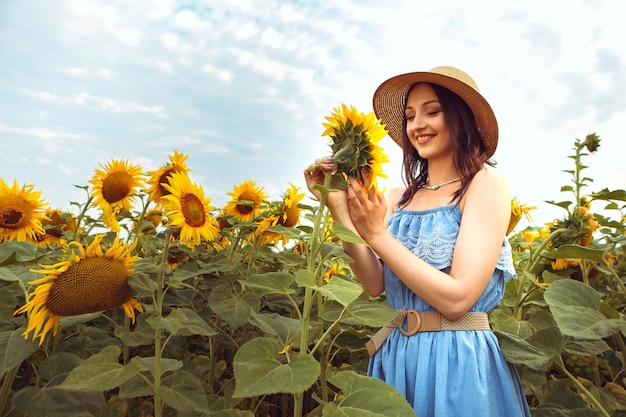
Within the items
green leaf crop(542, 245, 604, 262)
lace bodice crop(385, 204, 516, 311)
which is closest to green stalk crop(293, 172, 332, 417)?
lace bodice crop(385, 204, 516, 311)

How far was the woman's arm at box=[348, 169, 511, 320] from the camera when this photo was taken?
1.69 m

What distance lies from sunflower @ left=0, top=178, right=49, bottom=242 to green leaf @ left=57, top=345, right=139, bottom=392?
1.62 metres

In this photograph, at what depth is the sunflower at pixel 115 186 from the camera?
9.53 feet

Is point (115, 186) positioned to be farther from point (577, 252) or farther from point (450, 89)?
point (577, 252)

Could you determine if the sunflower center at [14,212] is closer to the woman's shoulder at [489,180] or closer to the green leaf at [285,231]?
the green leaf at [285,231]

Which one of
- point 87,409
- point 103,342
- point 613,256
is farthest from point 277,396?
point 613,256

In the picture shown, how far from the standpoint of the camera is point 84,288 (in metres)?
1.72

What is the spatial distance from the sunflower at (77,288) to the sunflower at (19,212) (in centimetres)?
142

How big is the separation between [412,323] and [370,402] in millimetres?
484

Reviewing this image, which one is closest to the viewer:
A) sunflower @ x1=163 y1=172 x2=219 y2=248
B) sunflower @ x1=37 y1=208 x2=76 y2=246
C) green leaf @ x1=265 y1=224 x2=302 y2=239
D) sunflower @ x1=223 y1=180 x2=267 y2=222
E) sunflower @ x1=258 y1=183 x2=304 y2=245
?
green leaf @ x1=265 y1=224 x2=302 y2=239

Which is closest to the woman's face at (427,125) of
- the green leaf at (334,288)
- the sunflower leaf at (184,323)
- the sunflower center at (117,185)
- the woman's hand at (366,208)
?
the woman's hand at (366,208)

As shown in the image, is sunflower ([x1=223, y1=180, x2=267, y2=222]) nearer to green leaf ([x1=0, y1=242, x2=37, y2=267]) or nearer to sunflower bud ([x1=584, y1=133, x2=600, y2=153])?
green leaf ([x1=0, y1=242, x2=37, y2=267])

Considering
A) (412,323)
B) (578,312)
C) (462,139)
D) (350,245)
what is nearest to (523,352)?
(578,312)

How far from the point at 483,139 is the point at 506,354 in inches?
31.7
